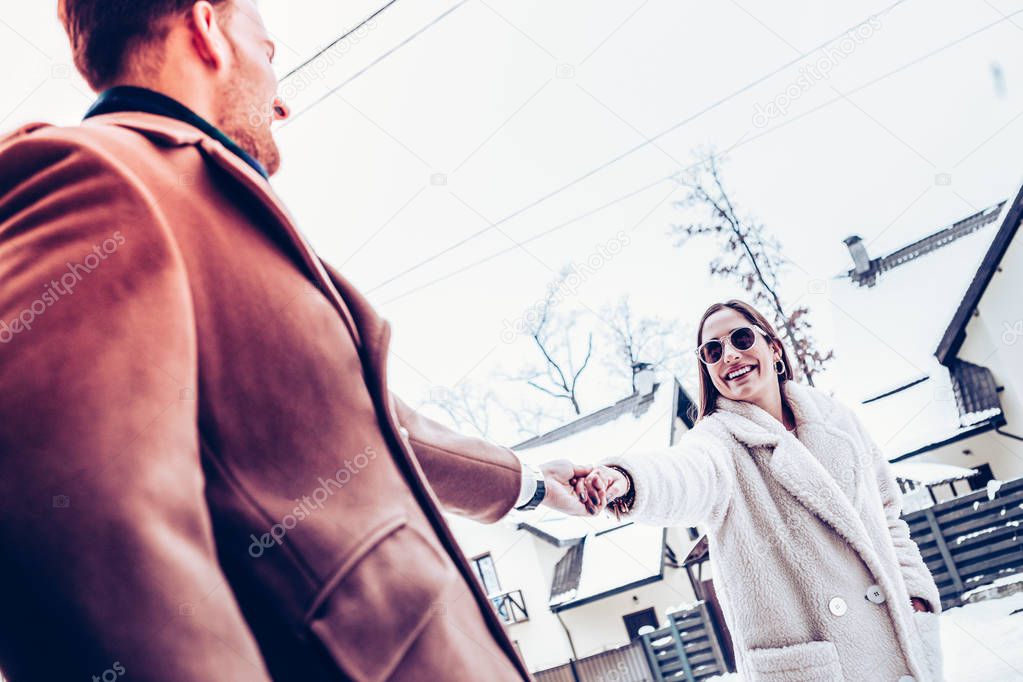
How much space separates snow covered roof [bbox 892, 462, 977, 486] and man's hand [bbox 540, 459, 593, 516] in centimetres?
1061

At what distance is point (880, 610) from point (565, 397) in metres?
14.2

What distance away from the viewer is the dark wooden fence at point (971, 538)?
934 centimetres

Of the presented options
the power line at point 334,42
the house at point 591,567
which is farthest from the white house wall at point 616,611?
the power line at point 334,42

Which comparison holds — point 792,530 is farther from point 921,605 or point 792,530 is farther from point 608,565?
point 608,565

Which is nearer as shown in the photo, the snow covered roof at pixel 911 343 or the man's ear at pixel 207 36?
the man's ear at pixel 207 36

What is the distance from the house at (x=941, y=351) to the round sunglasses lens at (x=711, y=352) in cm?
1018

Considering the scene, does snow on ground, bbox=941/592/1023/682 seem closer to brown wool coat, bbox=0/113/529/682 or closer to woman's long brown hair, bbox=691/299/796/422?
woman's long brown hair, bbox=691/299/796/422

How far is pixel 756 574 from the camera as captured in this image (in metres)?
2.06

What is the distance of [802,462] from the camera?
2182 mm

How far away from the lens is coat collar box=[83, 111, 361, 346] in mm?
693

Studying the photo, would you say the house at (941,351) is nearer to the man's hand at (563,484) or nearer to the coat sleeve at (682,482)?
the coat sleeve at (682,482)

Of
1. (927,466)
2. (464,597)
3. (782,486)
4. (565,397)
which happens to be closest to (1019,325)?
(927,466)

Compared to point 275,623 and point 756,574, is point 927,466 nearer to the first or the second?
point 756,574

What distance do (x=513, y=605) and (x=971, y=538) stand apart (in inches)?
308
